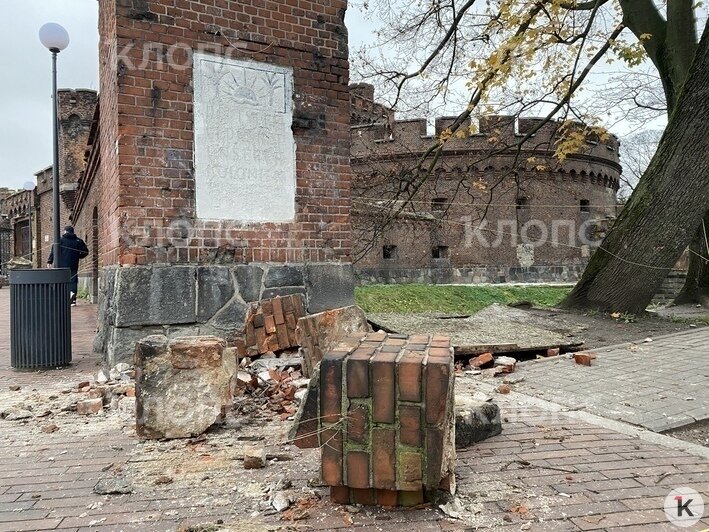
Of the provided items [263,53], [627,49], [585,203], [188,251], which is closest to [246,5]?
[263,53]

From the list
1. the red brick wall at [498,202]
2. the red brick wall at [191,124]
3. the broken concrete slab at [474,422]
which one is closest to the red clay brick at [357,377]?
the broken concrete slab at [474,422]

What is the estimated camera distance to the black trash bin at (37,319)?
5664 millimetres

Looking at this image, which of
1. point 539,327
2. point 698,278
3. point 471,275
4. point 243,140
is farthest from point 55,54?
point 471,275

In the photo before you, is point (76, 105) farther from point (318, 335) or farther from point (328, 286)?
point (318, 335)

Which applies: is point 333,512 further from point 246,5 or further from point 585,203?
point 585,203

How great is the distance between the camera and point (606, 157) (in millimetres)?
28172

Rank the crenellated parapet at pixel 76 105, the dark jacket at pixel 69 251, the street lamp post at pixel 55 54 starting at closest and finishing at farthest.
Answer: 1. the street lamp post at pixel 55 54
2. the dark jacket at pixel 69 251
3. the crenellated parapet at pixel 76 105

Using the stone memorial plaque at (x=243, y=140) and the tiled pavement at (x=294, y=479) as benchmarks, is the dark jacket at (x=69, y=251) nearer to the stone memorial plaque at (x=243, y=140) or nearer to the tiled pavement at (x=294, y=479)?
the stone memorial plaque at (x=243, y=140)

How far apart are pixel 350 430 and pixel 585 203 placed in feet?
92.0

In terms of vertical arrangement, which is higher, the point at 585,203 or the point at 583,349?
the point at 585,203

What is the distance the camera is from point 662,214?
7.95m

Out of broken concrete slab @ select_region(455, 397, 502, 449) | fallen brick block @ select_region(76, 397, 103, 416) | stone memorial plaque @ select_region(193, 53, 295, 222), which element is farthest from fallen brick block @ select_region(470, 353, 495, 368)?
fallen brick block @ select_region(76, 397, 103, 416)

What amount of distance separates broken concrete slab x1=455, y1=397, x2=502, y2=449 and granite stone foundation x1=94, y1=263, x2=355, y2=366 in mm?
2930

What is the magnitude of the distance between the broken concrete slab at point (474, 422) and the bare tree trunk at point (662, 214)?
5853 mm
